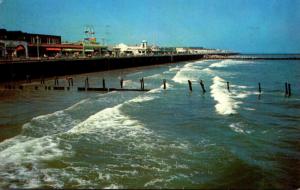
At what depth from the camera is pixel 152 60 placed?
4001 inches

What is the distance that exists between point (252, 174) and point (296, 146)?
4306mm

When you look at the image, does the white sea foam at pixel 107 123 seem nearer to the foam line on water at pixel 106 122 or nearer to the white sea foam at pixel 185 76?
the foam line on water at pixel 106 122

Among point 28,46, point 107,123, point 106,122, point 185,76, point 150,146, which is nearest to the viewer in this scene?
point 150,146

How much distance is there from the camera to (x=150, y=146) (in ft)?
47.8

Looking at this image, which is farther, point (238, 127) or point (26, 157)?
point (238, 127)

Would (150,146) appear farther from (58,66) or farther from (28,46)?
(28,46)

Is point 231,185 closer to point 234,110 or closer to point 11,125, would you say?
point 11,125

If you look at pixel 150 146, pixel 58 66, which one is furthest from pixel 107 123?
pixel 58 66

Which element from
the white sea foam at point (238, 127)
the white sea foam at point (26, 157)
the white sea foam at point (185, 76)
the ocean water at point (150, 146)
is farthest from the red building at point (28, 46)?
the white sea foam at point (26, 157)

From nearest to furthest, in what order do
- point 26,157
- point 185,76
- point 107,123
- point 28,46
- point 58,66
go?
point 26,157, point 107,123, point 58,66, point 185,76, point 28,46

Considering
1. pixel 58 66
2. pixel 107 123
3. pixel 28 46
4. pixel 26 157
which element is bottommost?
pixel 26 157

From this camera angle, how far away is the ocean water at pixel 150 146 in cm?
1105

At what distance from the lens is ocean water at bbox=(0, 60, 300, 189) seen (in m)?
11.0

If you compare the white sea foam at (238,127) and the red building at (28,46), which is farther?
the red building at (28,46)
